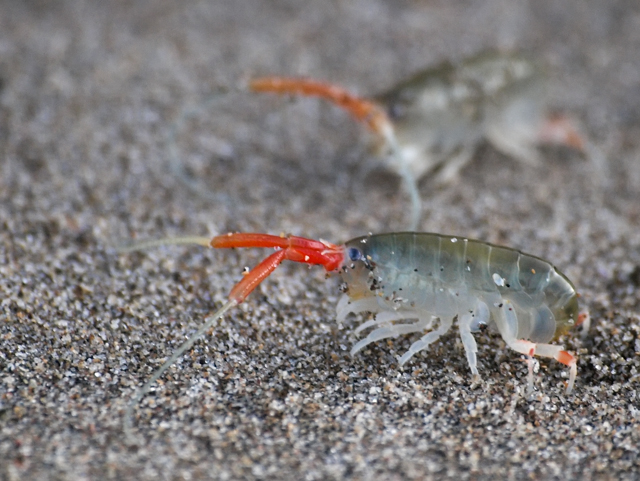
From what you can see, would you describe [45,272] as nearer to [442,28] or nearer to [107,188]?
[107,188]

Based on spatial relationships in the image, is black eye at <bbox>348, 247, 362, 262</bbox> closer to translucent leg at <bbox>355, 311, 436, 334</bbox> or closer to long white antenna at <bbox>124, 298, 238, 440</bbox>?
translucent leg at <bbox>355, 311, 436, 334</bbox>

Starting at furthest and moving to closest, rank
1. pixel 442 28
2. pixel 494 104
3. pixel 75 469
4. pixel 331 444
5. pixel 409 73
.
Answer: pixel 442 28
pixel 409 73
pixel 494 104
pixel 331 444
pixel 75 469

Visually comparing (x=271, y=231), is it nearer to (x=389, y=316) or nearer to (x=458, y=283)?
(x=389, y=316)

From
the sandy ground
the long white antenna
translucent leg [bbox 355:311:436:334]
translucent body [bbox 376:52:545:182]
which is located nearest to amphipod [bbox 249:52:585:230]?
translucent body [bbox 376:52:545:182]

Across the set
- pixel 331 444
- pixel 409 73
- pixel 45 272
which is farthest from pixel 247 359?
pixel 409 73

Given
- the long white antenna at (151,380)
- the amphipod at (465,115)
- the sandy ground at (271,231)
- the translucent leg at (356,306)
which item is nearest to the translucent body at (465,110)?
the amphipod at (465,115)

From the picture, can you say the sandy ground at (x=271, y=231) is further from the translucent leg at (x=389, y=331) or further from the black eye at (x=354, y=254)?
the black eye at (x=354, y=254)
